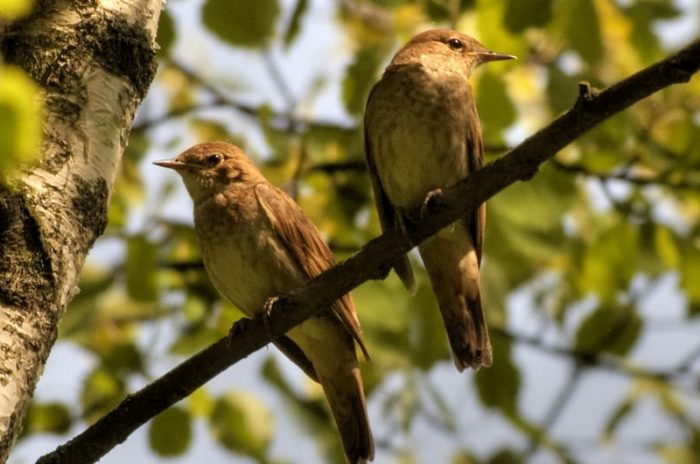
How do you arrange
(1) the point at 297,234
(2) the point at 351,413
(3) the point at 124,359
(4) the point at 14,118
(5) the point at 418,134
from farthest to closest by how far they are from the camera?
(3) the point at 124,359
(5) the point at 418,134
(1) the point at 297,234
(2) the point at 351,413
(4) the point at 14,118

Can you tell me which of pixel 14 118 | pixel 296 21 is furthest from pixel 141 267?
pixel 14 118

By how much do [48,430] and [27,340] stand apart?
3.36 m

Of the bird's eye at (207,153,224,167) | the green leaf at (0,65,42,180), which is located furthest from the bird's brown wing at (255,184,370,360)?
the green leaf at (0,65,42,180)

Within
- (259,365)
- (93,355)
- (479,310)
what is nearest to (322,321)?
(479,310)

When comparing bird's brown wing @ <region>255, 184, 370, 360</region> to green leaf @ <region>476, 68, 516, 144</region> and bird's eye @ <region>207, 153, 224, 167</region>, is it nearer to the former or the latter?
bird's eye @ <region>207, 153, 224, 167</region>

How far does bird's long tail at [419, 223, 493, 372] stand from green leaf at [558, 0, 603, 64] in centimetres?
90

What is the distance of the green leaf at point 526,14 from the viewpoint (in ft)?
13.2

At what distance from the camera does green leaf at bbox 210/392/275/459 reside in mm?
4824

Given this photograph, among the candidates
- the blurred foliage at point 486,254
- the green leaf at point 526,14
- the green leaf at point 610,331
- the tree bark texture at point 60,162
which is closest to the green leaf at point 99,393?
the blurred foliage at point 486,254

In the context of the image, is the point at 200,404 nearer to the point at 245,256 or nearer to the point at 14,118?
the point at 245,256

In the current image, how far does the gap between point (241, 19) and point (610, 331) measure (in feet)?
8.26

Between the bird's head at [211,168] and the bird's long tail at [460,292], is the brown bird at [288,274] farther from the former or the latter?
the bird's long tail at [460,292]

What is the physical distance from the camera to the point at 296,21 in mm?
4461

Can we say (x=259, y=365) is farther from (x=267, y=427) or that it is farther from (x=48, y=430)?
(x=48, y=430)
